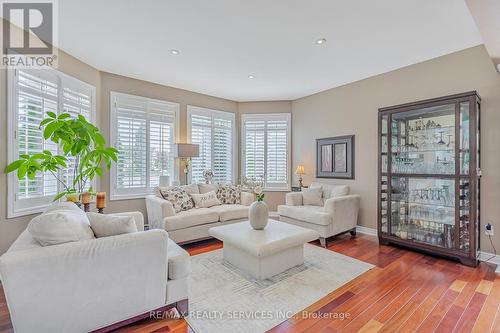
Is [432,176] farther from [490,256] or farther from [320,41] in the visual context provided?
[320,41]

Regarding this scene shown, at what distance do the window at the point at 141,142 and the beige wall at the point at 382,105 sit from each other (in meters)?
2.88

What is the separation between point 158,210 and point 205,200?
0.90 m

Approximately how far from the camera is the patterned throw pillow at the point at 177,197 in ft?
13.1

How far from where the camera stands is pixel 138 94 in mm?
4520

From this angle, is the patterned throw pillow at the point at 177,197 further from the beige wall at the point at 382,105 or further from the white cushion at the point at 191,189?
the beige wall at the point at 382,105

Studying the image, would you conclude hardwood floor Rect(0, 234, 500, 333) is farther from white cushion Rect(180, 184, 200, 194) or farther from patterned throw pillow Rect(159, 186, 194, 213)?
white cushion Rect(180, 184, 200, 194)

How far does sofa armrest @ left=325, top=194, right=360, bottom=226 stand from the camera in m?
3.82

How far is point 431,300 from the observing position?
2264 millimetres

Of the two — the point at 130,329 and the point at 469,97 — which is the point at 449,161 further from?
the point at 130,329

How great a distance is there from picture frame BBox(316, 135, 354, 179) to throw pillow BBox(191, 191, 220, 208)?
2.30 meters

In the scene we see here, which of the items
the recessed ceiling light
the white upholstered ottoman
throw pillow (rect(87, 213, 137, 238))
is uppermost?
the recessed ceiling light

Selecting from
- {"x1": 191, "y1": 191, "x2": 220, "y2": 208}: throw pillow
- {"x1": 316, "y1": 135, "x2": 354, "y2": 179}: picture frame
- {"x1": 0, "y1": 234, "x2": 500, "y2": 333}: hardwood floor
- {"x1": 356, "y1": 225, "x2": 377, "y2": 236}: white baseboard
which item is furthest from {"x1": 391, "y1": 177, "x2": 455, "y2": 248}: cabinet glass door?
{"x1": 191, "y1": 191, "x2": 220, "y2": 208}: throw pillow

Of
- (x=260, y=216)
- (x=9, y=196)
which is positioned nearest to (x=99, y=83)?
(x=9, y=196)

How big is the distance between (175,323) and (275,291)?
3.17ft
